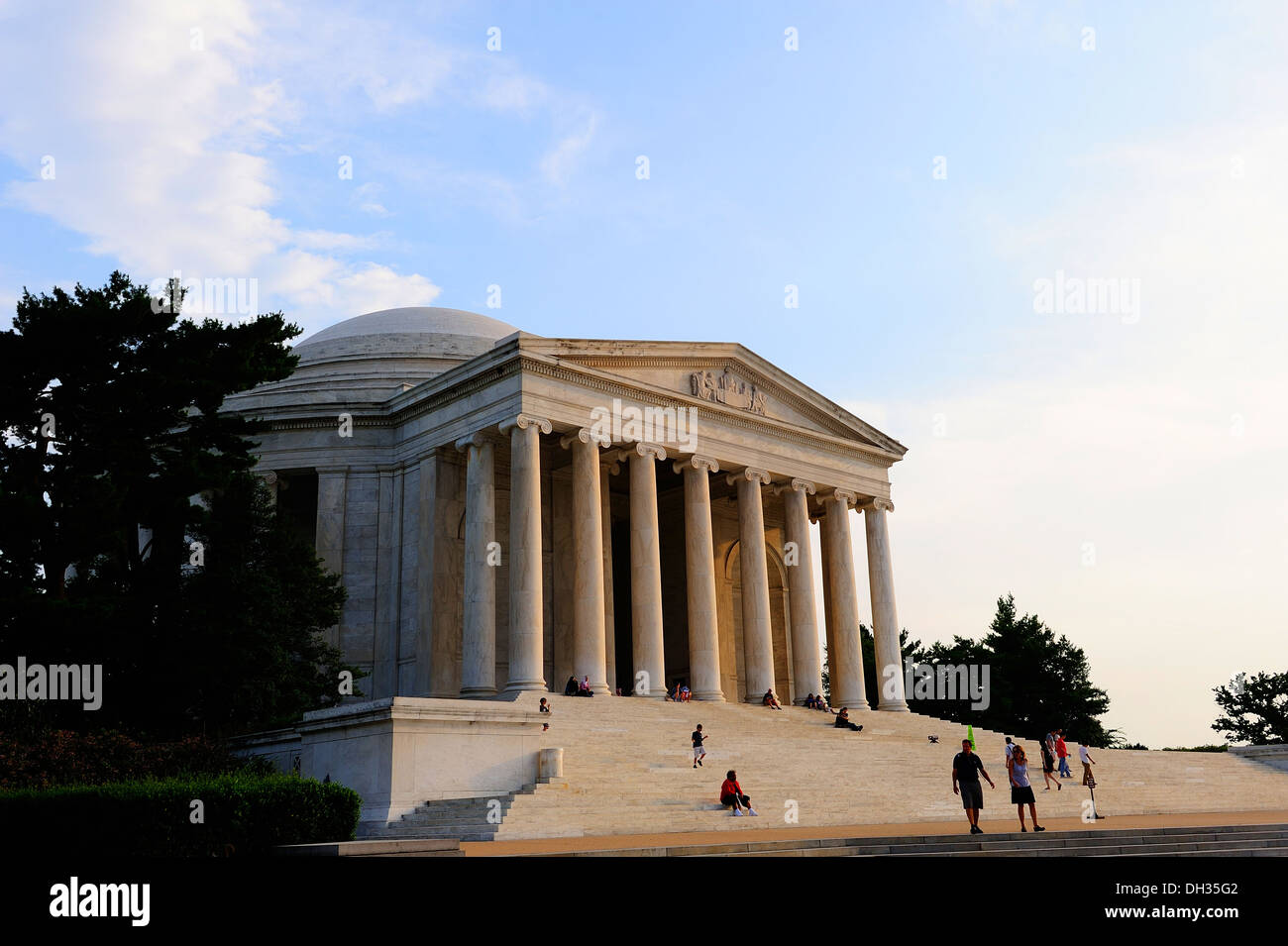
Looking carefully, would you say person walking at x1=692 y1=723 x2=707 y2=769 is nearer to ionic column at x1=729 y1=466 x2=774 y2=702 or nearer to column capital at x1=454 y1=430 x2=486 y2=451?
ionic column at x1=729 y1=466 x2=774 y2=702

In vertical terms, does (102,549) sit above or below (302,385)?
below

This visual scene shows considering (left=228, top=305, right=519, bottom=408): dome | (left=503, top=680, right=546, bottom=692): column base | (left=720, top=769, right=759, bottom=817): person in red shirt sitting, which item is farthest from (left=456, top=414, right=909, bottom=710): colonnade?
(left=720, top=769, right=759, bottom=817): person in red shirt sitting

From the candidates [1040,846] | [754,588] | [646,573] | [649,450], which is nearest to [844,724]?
[754,588]

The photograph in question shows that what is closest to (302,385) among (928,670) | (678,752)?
(678,752)

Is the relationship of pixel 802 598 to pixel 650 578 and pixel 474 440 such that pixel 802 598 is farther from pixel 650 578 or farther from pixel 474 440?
Result: pixel 474 440

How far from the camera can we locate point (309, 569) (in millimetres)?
41562

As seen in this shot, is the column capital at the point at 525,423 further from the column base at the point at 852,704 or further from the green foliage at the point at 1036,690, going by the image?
the green foliage at the point at 1036,690

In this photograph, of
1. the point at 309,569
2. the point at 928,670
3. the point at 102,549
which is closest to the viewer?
the point at 102,549

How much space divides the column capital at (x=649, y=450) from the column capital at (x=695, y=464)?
1.55 m

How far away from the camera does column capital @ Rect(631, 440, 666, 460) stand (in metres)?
51.7

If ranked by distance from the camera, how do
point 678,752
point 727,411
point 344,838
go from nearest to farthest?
point 344,838
point 678,752
point 727,411

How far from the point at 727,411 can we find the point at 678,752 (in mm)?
21965

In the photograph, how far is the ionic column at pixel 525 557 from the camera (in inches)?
1766
